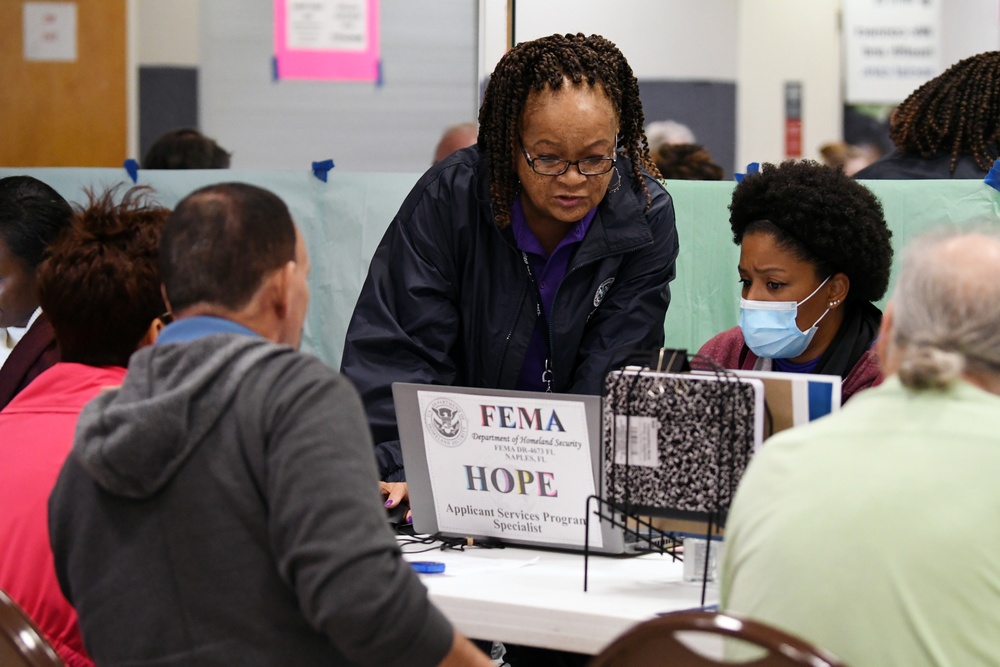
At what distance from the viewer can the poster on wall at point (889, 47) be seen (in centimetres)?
553

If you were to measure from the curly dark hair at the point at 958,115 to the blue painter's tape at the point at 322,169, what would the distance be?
1.67 meters

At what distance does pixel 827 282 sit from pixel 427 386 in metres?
0.93

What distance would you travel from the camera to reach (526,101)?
2494mm

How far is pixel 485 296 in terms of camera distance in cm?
255

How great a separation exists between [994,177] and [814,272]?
3.23ft

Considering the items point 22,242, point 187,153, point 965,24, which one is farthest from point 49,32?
point 965,24

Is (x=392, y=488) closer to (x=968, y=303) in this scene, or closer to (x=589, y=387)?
(x=589, y=387)

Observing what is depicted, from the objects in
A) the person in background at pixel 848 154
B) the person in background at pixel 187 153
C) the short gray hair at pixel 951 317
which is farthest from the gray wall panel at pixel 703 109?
the short gray hair at pixel 951 317

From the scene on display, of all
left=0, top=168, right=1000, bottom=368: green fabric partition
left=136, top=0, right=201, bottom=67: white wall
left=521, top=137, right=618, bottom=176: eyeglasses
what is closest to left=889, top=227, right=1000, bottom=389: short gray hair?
left=521, top=137, right=618, bottom=176: eyeglasses

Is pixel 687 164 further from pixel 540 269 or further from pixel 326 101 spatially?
pixel 540 269

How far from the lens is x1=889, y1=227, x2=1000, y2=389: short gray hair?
1277 millimetres

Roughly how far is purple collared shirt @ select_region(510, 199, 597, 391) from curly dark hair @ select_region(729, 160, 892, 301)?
1.20 feet

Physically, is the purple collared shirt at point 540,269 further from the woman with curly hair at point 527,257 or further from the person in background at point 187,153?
the person in background at point 187,153

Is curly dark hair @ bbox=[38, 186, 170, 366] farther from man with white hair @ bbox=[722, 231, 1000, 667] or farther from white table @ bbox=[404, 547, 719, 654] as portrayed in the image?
man with white hair @ bbox=[722, 231, 1000, 667]
